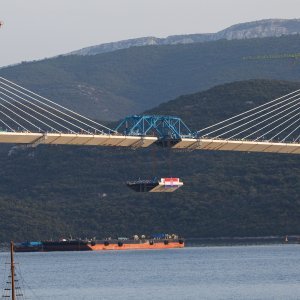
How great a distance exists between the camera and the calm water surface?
107m

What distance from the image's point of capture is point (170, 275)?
429 feet

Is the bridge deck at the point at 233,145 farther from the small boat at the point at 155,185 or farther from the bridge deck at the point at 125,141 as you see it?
the small boat at the point at 155,185

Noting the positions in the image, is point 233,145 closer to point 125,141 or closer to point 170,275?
point 125,141

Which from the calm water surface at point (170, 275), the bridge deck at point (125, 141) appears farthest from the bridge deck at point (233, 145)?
the calm water surface at point (170, 275)

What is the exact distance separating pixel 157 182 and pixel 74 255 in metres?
55.8

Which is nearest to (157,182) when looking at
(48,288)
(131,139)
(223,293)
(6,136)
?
(131,139)

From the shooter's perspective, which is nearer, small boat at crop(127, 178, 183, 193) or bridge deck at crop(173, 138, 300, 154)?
small boat at crop(127, 178, 183, 193)

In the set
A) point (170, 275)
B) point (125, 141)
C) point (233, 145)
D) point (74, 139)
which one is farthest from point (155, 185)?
point (170, 275)

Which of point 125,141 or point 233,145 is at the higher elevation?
point 125,141

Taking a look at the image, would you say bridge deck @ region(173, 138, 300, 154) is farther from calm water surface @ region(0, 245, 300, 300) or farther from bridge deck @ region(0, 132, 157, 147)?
calm water surface @ region(0, 245, 300, 300)

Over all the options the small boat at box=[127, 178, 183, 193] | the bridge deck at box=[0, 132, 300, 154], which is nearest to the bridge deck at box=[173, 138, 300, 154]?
the bridge deck at box=[0, 132, 300, 154]

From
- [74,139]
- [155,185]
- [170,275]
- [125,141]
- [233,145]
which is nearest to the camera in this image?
[170,275]

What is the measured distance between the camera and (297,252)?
174 m

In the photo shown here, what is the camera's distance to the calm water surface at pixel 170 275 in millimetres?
106625
